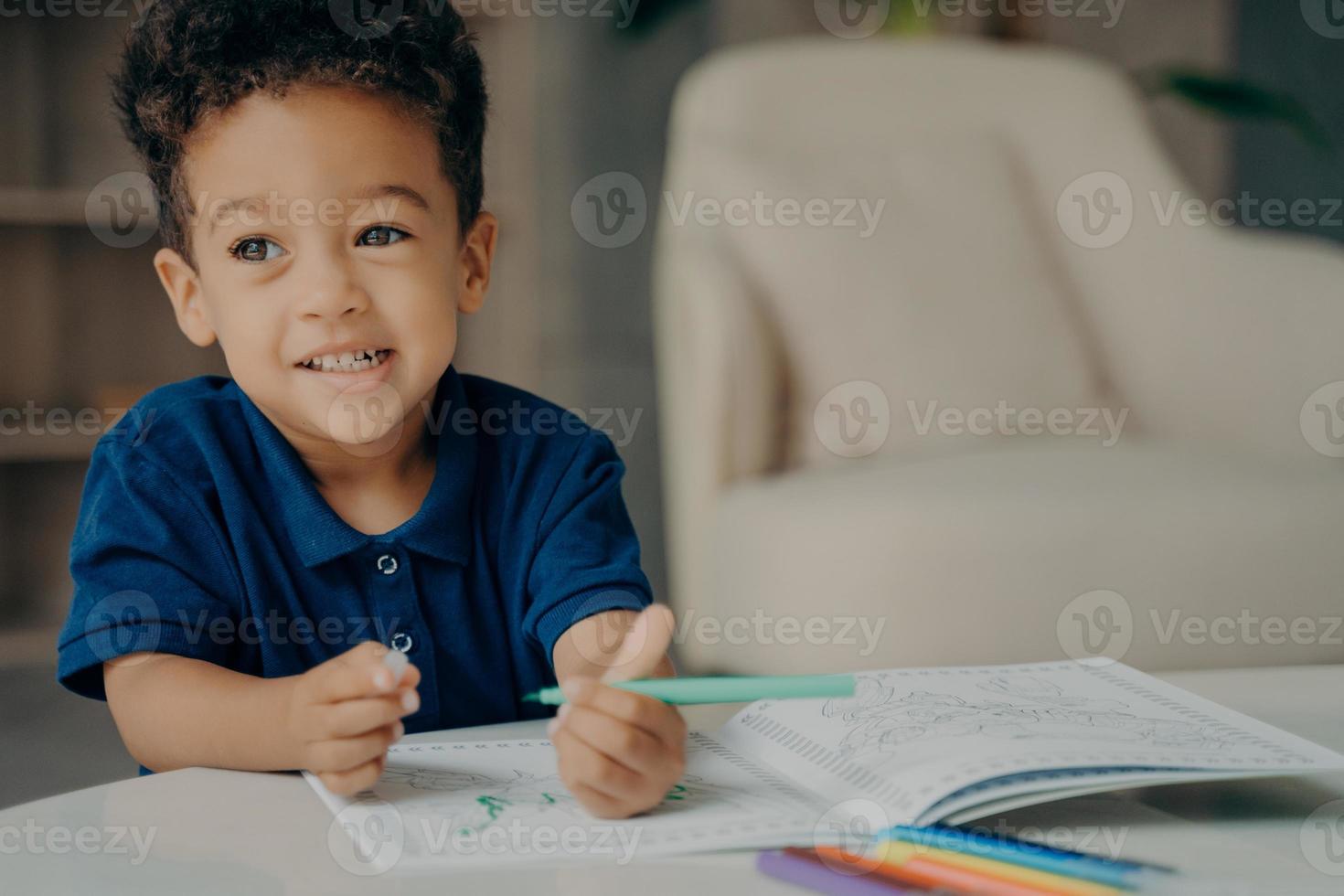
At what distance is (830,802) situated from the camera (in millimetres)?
497

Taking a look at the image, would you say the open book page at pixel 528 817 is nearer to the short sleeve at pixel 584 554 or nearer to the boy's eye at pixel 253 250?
the short sleeve at pixel 584 554

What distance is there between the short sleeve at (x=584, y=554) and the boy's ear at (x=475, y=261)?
11cm

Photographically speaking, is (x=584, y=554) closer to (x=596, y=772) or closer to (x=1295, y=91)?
(x=596, y=772)

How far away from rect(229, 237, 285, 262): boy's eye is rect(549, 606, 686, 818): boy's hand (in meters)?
0.33

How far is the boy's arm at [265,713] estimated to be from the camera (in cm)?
50

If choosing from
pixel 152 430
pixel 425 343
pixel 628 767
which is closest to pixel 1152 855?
pixel 628 767

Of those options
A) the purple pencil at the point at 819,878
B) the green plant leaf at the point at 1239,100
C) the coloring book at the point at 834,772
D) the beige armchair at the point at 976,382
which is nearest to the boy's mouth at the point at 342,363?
the coloring book at the point at 834,772

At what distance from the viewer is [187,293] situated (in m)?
0.78

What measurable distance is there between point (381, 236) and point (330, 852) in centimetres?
37

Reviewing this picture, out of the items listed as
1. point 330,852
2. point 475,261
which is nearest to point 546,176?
point 475,261

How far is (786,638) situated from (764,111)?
714mm

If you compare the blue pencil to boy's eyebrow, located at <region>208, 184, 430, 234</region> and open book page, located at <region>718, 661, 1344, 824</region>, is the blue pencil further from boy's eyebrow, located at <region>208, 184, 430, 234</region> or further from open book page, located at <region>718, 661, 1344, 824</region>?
boy's eyebrow, located at <region>208, 184, 430, 234</region>

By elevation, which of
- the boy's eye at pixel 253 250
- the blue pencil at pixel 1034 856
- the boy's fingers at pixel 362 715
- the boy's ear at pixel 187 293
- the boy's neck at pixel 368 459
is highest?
the boy's eye at pixel 253 250

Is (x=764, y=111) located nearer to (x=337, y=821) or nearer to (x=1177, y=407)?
(x=1177, y=407)
